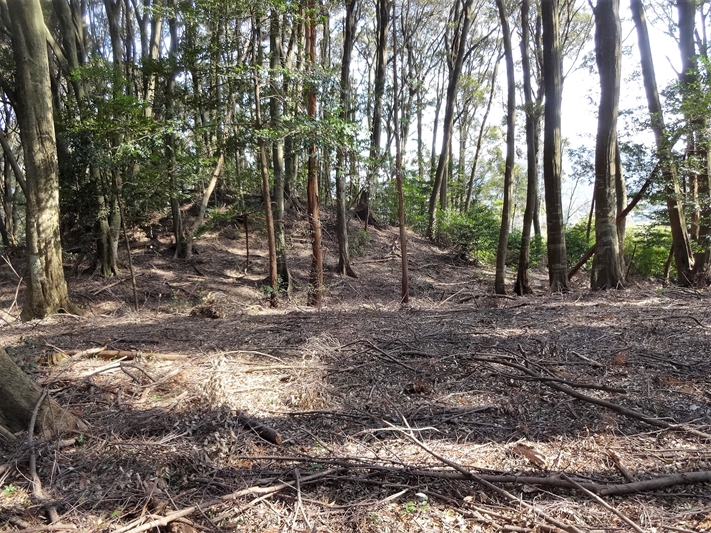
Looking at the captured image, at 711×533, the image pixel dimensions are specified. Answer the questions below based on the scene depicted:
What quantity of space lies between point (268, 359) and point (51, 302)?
5676mm

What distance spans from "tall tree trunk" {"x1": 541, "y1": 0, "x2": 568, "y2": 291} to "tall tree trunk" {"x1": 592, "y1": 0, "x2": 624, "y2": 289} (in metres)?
0.82

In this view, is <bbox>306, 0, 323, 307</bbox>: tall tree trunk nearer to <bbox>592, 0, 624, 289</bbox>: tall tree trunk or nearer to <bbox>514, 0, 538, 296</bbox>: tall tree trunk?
<bbox>514, 0, 538, 296</bbox>: tall tree trunk

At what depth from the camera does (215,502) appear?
2342 mm

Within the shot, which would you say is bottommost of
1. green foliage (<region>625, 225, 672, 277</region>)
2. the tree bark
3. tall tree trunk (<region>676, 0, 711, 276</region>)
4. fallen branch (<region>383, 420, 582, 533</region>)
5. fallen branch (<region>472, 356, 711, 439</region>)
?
fallen branch (<region>383, 420, 582, 533</region>)

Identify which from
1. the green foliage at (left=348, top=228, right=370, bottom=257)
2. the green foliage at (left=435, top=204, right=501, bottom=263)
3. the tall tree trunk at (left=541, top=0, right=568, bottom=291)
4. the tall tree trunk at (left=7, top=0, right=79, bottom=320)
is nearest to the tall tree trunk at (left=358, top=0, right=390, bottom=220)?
the green foliage at (left=348, top=228, right=370, bottom=257)

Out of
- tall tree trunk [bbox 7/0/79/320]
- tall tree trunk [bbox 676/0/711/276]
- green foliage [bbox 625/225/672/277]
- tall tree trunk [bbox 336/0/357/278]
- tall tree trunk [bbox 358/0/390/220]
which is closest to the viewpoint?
tall tree trunk [bbox 7/0/79/320]

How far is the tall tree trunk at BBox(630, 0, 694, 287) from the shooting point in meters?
9.86

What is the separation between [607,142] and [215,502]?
405 inches

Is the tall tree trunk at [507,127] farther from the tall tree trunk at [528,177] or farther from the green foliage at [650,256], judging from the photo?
the green foliage at [650,256]

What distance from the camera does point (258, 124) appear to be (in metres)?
8.66

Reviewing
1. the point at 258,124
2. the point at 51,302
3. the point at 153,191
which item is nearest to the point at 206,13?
the point at 258,124

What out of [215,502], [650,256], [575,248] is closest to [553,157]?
[650,256]

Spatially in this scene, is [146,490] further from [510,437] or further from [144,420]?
[510,437]

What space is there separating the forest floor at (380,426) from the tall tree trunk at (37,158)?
135cm
